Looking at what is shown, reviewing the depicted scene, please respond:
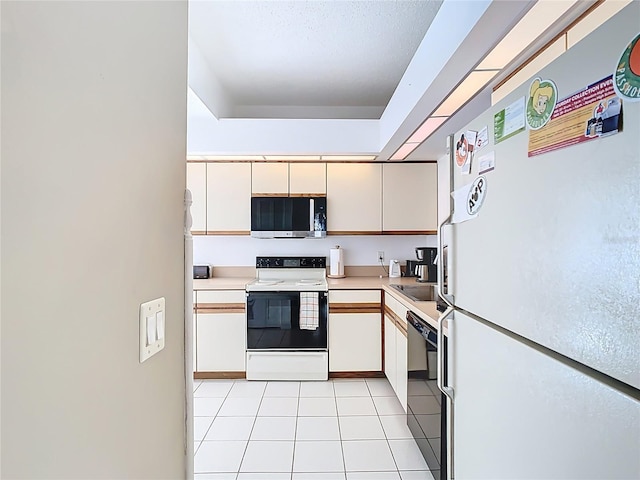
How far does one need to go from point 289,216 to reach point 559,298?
3.03m

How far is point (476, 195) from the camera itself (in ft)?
4.08

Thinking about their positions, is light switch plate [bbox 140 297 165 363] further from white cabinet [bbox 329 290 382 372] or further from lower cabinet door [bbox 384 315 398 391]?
white cabinet [bbox 329 290 382 372]

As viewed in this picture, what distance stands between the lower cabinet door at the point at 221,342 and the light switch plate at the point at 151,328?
2.66m

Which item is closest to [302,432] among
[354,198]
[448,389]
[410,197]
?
[448,389]

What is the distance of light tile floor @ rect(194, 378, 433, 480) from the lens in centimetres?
209

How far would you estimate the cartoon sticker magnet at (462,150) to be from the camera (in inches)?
53.2

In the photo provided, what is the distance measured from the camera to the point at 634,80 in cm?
62

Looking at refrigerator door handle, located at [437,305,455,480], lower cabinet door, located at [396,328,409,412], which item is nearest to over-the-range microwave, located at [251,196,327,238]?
lower cabinet door, located at [396,328,409,412]

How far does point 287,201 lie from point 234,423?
80.2 inches

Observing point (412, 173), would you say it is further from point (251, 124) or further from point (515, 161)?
point (515, 161)

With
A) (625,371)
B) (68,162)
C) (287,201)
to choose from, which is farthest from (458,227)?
(287,201)

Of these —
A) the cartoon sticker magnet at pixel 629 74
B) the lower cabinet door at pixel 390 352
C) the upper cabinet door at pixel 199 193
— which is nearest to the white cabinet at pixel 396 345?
the lower cabinet door at pixel 390 352

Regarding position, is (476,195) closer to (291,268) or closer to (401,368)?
(401,368)

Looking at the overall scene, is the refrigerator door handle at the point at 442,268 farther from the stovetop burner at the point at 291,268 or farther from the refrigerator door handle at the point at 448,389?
the stovetop burner at the point at 291,268
